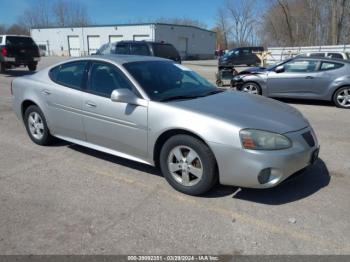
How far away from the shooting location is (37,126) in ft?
19.2

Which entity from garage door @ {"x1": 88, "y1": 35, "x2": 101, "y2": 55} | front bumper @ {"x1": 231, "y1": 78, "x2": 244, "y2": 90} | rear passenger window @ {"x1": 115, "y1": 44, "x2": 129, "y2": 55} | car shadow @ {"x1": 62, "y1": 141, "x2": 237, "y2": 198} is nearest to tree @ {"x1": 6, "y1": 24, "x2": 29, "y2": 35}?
garage door @ {"x1": 88, "y1": 35, "x2": 101, "y2": 55}

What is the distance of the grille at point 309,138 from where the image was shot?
4047 mm

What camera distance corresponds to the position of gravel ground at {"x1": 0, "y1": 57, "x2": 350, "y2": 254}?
3178 mm

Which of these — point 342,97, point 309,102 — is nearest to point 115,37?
point 309,102

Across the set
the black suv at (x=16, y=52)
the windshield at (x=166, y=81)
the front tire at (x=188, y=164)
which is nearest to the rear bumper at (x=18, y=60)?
the black suv at (x=16, y=52)

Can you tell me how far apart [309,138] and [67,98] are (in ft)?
10.5

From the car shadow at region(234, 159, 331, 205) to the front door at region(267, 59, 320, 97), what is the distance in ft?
20.1

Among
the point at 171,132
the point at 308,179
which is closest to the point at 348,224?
the point at 308,179

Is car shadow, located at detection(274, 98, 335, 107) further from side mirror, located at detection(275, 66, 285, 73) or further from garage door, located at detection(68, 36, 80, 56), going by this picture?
garage door, located at detection(68, 36, 80, 56)

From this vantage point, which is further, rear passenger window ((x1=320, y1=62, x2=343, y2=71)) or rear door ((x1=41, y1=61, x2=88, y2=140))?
rear passenger window ((x1=320, y1=62, x2=343, y2=71))

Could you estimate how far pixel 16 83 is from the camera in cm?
605

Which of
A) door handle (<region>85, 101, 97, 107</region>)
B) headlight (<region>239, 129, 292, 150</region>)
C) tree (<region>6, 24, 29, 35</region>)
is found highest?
tree (<region>6, 24, 29, 35</region>)

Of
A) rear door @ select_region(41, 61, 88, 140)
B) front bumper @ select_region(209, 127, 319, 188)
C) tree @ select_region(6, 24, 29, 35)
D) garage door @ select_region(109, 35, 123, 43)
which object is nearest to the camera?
front bumper @ select_region(209, 127, 319, 188)

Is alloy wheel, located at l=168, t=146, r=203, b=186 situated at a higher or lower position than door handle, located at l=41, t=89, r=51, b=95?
lower
